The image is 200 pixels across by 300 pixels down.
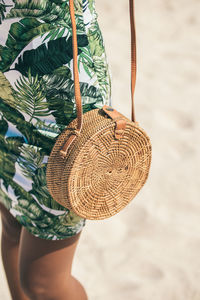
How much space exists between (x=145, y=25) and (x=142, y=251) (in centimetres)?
280

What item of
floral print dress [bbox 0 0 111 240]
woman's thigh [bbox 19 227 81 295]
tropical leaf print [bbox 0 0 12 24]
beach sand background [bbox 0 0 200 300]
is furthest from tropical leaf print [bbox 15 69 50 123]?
beach sand background [bbox 0 0 200 300]

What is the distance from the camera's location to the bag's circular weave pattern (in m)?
0.73

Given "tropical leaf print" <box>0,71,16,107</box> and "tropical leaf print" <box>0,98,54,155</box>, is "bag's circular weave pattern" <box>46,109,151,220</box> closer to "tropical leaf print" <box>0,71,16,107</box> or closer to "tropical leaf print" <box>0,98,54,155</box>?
"tropical leaf print" <box>0,98,54,155</box>

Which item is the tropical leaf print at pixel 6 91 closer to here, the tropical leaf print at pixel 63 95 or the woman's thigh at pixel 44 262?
the tropical leaf print at pixel 63 95

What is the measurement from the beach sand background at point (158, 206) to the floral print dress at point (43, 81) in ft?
2.56

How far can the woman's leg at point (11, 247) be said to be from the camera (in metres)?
1.11

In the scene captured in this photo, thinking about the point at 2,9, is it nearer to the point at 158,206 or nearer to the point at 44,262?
the point at 44,262

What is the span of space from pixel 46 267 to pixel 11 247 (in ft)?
0.86

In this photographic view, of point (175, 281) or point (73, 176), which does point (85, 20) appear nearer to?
point (73, 176)

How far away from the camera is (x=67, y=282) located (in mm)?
979

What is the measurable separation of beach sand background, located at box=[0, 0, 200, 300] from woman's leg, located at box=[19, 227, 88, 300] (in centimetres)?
60

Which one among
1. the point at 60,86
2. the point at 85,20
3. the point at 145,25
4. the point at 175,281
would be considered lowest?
the point at 175,281

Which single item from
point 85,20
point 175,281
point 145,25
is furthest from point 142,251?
point 145,25

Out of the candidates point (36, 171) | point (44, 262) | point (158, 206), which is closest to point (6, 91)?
point (36, 171)
